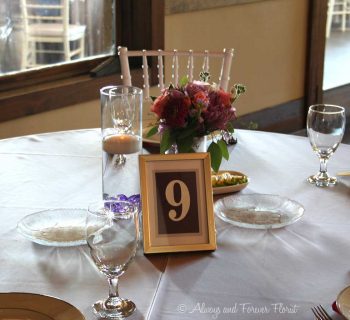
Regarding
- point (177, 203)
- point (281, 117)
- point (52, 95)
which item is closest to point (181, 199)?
point (177, 203)

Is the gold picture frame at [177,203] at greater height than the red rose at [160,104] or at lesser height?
lesser

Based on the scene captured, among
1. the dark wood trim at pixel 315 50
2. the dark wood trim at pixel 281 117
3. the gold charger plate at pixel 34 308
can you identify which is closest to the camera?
the gold charger plate at pixel 34 308

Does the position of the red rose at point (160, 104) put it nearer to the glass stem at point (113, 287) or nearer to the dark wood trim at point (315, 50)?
the glass stem at point (113, 287)

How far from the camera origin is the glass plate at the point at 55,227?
4.82ft

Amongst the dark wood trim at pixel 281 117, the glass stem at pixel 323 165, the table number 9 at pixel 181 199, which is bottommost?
the dark wood trim at pixel 281 117

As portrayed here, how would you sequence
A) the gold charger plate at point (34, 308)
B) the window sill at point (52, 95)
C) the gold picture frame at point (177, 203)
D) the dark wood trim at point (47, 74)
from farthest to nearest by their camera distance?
the dark wood trim at point (47, 74), the window sill at point (52, 95), the gold picture frame at point (177, 203), the gold charger plate at point (34, 308)

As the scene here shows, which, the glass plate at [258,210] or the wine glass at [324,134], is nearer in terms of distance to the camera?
the glass plate at [258,210]

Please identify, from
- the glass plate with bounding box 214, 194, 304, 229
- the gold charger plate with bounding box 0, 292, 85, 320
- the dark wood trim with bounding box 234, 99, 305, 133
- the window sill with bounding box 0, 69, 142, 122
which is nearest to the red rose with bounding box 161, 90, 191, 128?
the glass plate with bounding box 214, 194, 304, 229

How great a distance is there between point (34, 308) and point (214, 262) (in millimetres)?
376

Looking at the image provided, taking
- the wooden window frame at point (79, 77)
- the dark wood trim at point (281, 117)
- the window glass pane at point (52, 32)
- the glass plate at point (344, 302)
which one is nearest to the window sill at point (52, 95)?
the wooden window frame at point (79, 77)

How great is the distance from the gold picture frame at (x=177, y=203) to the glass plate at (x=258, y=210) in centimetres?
14

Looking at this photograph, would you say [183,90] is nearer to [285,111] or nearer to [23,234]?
[23,234]

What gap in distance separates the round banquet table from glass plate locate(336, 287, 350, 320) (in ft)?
0.11

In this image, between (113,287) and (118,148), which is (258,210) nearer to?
(118,148)
